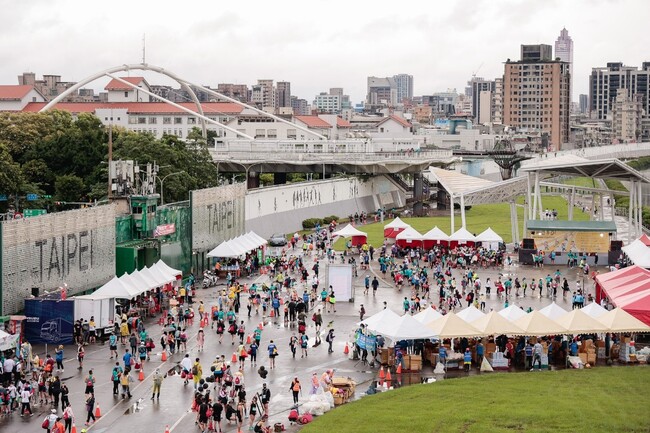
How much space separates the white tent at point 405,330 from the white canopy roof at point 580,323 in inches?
190

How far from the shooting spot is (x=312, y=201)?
9094 cm

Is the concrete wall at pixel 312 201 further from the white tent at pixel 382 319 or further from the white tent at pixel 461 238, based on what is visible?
the white tent at pixel 382 319

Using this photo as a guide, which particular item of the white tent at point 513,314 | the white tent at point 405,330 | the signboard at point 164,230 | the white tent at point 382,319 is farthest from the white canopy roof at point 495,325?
the signboard at point 164,230

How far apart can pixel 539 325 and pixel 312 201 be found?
5558 centimetres

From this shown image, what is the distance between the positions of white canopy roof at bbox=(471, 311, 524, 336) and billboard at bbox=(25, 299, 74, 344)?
48.8ft

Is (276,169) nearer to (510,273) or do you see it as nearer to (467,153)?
(510,273)

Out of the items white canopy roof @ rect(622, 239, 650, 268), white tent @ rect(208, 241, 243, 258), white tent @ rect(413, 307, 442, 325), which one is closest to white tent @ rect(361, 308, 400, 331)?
white tent @ rect(413, 307, 442, 325)

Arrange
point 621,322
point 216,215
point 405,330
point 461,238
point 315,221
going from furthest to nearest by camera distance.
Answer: point 315,221, point 461,238, point 216,215, point 621,322, point 405,330

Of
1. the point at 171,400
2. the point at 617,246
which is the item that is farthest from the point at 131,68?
the point at 171,400

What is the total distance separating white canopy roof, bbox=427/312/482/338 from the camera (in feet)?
117

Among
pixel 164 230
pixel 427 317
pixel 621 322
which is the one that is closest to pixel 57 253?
pixel 164 230

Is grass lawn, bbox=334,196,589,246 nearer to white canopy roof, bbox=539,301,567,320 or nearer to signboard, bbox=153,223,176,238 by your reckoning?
signboard, bbox=153,223,176,238

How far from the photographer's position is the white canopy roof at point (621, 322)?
3622 cm

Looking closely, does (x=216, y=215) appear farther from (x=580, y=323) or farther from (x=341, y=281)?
(x=580, y=323)
